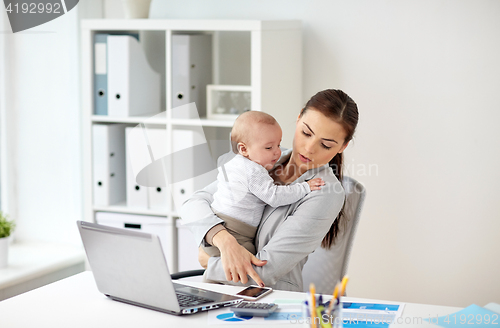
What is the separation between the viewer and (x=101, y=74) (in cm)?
254

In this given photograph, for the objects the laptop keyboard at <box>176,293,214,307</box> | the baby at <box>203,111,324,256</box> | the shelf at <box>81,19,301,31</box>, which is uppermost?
the shelf at <box>81,19,301,31</box>

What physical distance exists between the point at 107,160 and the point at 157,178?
264mm

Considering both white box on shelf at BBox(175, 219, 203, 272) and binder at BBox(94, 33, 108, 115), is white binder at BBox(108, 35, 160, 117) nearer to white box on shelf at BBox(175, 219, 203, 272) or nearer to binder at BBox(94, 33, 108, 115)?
binder at BBox(94, 33, 108, 115)

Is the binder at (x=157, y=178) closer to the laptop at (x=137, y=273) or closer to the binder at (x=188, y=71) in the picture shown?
the binder at (x=188, y=71)

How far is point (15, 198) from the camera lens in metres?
2.92

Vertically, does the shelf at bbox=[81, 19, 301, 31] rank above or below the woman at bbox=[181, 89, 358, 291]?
above

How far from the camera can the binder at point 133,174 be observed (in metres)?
2.52

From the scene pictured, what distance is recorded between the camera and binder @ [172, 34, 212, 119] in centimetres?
243

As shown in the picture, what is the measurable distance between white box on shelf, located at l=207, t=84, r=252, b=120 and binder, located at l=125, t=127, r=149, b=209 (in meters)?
0.36

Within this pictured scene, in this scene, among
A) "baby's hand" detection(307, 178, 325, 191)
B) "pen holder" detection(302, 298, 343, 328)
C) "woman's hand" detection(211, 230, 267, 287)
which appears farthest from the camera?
"baby's hand" detection(307, 178, 325, 191)

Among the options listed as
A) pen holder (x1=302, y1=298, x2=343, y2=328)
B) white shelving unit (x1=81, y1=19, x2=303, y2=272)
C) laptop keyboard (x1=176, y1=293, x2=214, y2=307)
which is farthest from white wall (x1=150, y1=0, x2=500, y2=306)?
pen holder (x1=302, y1=298, x2=343, y2=328)

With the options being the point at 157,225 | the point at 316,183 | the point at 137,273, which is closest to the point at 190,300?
the point at 137,273

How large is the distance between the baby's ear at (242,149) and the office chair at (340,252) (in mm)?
369

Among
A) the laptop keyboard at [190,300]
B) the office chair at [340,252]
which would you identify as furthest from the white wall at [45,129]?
the laptop keyboard at [190,300]
